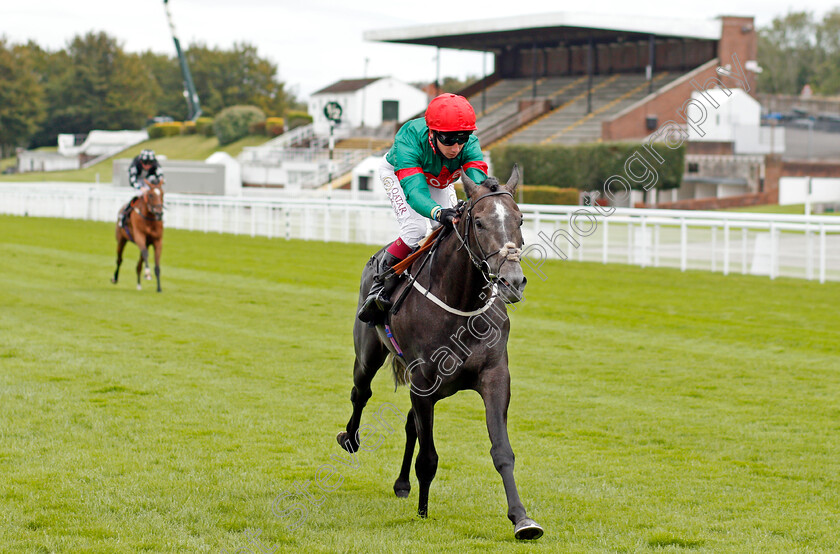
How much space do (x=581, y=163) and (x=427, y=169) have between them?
29919mm

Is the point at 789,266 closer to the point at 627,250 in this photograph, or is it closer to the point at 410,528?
the point at 627,250

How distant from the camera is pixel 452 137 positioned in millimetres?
4699

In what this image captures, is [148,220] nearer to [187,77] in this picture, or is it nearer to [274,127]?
[274,127]

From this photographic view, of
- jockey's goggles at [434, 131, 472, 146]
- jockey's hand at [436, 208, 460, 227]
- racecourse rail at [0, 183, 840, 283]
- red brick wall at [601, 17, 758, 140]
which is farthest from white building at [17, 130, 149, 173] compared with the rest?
jockey's hand at [436, 208, 460, 227]

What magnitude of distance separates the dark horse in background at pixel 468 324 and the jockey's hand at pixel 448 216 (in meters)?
0.04

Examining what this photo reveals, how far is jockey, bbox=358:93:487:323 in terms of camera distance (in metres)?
4.61

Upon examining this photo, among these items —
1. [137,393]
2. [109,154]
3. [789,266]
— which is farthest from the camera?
[109,154]

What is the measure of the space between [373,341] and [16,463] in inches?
83.6

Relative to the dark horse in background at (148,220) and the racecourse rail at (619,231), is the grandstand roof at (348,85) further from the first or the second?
the dark horse in background at (148,220)

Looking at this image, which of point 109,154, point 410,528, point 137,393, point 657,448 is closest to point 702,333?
point 657,448

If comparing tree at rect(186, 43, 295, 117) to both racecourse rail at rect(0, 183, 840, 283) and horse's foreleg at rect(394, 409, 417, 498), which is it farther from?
horse's foreleg at rect(394, 409, 417, 498)

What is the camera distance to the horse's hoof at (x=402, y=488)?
201 inches

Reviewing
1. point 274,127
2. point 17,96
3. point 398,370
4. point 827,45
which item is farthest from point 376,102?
point 398,370

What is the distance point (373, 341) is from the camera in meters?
5.39
